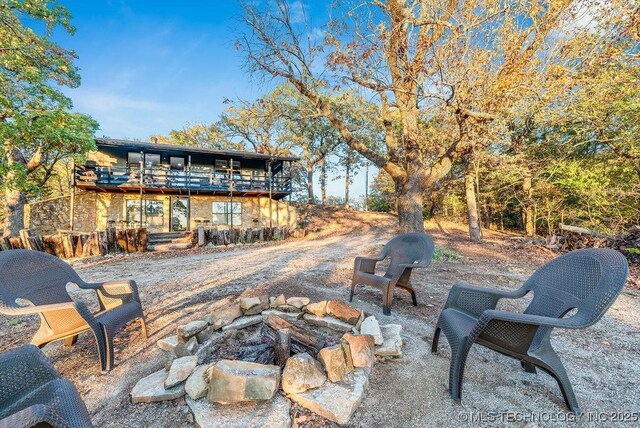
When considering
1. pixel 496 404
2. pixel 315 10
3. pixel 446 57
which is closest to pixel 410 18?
pixel 446 57

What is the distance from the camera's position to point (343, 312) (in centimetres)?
270

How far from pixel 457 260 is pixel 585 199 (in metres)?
5.89

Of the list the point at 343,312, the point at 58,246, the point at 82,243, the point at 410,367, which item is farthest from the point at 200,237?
the point at 410,367

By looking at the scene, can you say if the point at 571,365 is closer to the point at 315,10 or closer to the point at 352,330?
the point at 352,330

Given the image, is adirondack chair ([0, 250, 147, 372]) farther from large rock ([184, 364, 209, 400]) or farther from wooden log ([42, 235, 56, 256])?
wooden log ([42, 235, 56, 256])

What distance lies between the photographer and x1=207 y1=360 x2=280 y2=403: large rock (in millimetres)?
1670

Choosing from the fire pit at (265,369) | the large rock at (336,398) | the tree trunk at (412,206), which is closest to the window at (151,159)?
the tree trunk at (412,206)

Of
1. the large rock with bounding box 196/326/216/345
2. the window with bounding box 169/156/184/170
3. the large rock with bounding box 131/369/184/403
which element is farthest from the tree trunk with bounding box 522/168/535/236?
the window with bounding box 169/156/184/170

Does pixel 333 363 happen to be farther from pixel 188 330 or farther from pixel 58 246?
pixel 58 246

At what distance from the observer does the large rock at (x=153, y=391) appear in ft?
5.74

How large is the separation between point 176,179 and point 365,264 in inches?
509

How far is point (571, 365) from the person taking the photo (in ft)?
7.54

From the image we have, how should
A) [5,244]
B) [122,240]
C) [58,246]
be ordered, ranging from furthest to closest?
[122,240] < [58,246] < [5,244]

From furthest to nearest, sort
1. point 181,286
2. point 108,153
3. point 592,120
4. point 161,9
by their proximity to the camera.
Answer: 1. point 108,153
2. point 161,9
3. point 592,120
4. point 181,286
